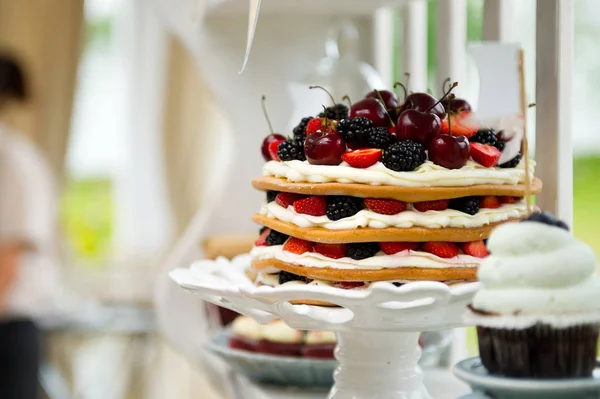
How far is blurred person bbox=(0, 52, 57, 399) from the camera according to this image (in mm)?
2547

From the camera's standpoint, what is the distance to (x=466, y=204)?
2.96ft

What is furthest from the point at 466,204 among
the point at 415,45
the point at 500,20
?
the point at 415,45

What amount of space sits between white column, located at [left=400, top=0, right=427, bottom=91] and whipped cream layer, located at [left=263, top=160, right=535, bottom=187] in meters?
0.81

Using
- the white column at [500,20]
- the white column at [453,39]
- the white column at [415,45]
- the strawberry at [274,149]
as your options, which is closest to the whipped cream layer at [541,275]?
the strawberry at [274,149]

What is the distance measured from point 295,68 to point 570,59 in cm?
65

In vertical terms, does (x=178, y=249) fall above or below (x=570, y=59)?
below

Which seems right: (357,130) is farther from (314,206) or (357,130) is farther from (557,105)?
(557,105)

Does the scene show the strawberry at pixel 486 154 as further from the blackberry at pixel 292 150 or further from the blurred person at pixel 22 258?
the blurred person at pixel 22 258

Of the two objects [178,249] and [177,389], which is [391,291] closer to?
[178,249]

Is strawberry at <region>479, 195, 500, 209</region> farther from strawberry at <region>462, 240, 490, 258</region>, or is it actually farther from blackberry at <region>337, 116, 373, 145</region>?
blackberry at <region>337, 116, 373, 145</region>

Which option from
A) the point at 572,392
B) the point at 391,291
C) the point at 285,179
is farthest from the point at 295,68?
the point at 572,392

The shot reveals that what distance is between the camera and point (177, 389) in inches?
141

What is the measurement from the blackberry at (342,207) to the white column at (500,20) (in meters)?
0.43

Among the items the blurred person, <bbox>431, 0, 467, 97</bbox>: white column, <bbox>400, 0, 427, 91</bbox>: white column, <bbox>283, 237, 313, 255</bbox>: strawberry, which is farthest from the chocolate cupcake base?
the blurred person
